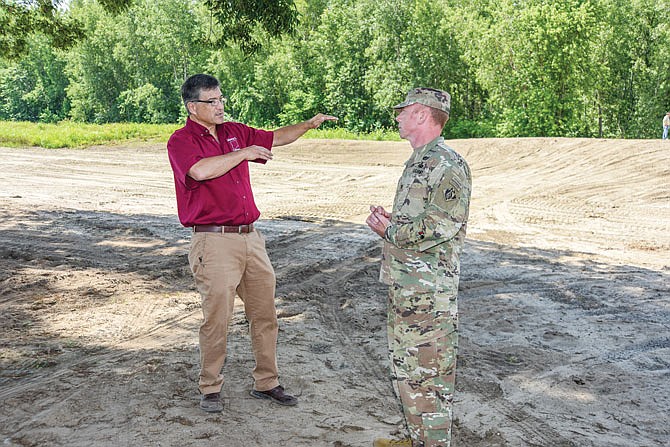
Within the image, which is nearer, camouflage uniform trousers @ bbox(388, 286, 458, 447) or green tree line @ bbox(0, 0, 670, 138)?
camouflage uniform trousers @ bbox(388, 286, 458, 447)

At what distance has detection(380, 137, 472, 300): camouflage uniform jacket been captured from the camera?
137 inches

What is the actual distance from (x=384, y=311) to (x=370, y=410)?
9.27ft

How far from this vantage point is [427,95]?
11.5 ft

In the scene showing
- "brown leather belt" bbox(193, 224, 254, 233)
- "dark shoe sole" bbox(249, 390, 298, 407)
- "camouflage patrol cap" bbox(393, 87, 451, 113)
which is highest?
"camouflage patrol cap" bbox(393, 87, 451, 113)

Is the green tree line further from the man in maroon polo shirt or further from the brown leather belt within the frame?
the brown leather belt

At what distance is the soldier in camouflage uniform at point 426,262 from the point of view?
3490mm

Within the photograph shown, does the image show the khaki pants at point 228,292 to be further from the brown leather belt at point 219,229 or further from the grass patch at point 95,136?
the grass patch at point 95,136

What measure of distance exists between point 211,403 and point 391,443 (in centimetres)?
130

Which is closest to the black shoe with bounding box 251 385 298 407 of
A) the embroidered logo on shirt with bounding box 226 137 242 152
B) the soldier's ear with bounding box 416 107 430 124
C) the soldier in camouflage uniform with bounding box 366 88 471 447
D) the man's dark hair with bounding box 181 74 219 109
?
the soldier in camouflage uniform with bounding box 366 88 471 447

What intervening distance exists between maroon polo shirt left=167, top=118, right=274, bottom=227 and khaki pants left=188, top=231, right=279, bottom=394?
0.42 ft

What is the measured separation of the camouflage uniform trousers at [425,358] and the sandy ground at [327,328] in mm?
821

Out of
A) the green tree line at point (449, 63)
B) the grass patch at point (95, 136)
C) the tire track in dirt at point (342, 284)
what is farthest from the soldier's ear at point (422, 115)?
the grass patch at point (95, 136)

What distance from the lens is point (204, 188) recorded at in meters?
4.30

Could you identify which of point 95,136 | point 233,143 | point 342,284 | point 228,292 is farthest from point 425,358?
point 95,136
